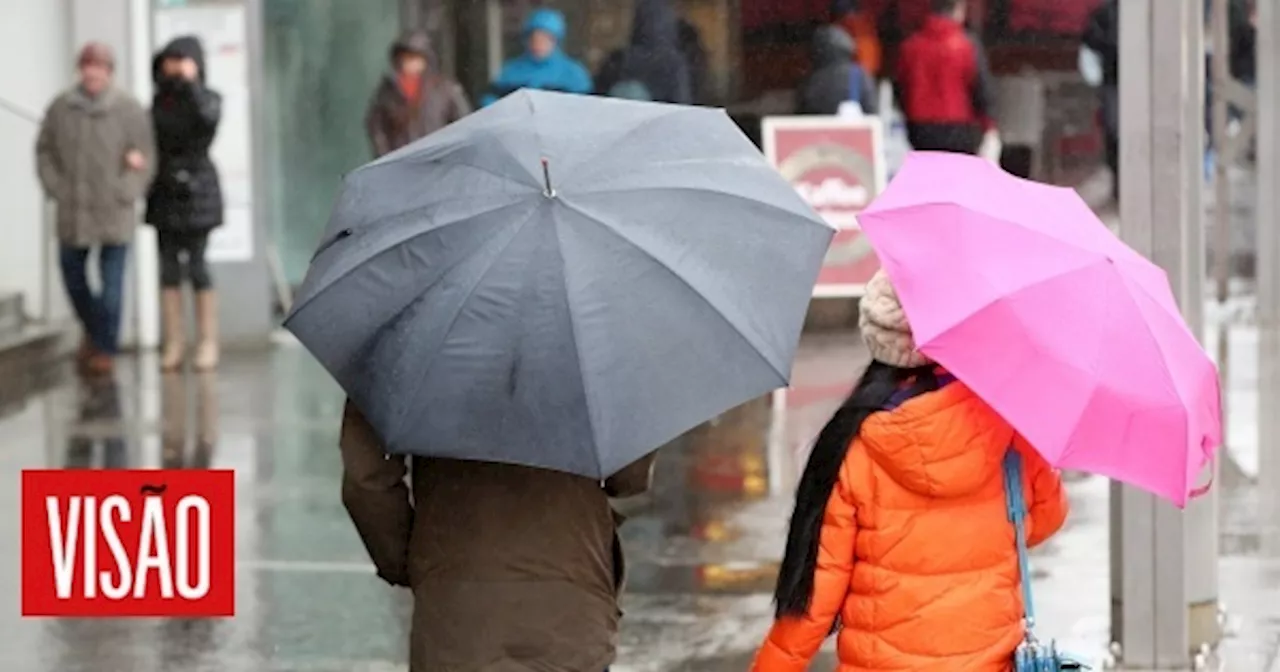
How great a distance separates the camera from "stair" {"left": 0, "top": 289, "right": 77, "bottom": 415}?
1334cm

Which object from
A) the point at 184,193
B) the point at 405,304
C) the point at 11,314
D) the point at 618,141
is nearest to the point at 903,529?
the point at 618,141

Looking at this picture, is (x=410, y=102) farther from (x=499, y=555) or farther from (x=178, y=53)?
(x=499, y=555)

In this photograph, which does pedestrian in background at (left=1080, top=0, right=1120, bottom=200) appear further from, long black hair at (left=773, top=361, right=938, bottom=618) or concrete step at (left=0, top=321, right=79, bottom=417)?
long black hair at (left=773, top=361, right=938, bottom=618)

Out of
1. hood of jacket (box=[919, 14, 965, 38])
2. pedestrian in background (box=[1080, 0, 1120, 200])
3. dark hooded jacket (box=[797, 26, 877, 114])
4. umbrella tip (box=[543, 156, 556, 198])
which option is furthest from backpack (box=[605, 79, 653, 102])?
umbrella tip (box=[543, 156, 556, 198])

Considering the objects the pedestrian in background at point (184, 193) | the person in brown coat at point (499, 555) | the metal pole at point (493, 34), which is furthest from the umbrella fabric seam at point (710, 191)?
the metal pole at point (493, 34)

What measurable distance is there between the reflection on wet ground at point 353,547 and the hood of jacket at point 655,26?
11.2ft

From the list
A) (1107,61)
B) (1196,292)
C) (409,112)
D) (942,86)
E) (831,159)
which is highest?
(1107,61)

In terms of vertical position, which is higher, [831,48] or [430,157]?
[831,48]

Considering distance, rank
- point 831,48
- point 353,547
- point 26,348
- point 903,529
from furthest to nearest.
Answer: point 831,48
point 26,348
point 353,547
point 903,529

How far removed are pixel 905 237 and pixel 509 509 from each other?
0.89 metres

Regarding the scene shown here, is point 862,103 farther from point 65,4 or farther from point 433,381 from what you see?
point 433,381

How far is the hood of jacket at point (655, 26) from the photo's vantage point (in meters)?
15.8

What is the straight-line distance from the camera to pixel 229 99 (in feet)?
48.9

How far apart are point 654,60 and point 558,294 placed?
1156cm
